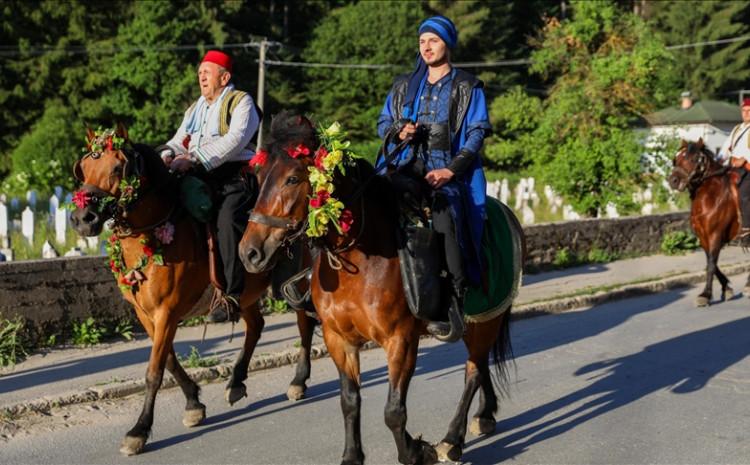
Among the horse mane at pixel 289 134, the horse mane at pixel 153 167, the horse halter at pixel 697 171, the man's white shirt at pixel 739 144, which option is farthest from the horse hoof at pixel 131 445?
the man's white shirt at pixel 739 144

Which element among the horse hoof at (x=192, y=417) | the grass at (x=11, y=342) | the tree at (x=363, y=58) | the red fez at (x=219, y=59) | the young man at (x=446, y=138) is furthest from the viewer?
the tree at (x=363, y=58)

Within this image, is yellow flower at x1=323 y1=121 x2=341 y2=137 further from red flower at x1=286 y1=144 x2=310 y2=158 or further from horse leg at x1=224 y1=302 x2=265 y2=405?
horse leg at x1=224 y1=302 x2=265 y2=405

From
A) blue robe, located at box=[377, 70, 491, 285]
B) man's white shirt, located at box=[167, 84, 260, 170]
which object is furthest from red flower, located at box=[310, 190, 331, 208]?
man's white shirt, located at box=[167, 84, 260, 170]

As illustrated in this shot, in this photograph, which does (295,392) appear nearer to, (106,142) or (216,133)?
(216,133)

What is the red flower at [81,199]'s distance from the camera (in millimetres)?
5531

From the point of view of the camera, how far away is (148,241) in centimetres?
610

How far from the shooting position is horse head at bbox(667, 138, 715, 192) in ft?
41.2

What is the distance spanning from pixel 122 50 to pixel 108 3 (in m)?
5.57

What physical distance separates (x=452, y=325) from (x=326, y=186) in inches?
52.3

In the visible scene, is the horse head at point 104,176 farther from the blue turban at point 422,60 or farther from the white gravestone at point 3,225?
the white gravestone at point 3,225

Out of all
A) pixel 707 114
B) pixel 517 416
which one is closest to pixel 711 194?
pixel 517 416

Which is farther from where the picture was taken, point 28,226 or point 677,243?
point 677,243

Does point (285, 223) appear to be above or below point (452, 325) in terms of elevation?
above

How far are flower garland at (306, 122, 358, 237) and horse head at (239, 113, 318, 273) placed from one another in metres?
0.05
